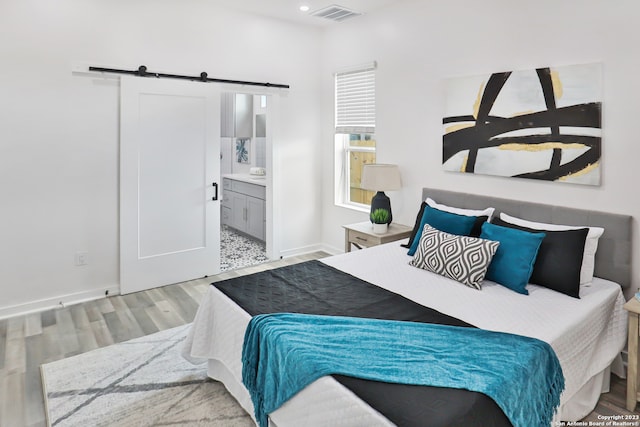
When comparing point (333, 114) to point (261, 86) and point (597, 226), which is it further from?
point (597, 226)

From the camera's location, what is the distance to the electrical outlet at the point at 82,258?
376cm

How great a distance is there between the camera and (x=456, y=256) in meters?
2.73

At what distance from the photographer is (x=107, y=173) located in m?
3.81

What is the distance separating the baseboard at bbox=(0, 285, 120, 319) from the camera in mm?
3482

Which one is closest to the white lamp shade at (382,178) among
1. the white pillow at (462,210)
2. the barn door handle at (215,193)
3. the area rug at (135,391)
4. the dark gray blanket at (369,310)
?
the white pillow at (462,210)

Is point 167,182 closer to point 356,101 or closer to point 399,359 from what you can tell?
point 356,101

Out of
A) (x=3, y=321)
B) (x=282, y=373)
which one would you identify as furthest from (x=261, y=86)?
(x=282, y=373)

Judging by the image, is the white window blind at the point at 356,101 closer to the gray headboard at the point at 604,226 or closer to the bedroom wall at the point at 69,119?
the bedroom wall at the point at 69,119

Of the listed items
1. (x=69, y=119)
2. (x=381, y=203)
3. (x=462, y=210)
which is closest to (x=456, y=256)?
(x=462, y=210)

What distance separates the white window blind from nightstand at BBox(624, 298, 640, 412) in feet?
9.62

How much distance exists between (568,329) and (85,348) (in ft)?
10.1

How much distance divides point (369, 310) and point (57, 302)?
9.67 ft

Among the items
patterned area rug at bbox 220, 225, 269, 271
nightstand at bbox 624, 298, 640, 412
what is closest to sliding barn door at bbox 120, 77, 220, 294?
patterned area rug at bbox 220, 225, 269, 271

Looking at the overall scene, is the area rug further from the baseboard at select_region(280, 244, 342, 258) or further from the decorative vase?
the baseboard at select_region(280, 244, 342, 258)
